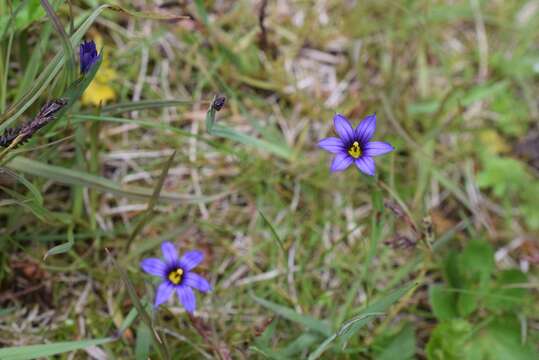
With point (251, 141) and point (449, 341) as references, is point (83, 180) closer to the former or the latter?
point (251, 141)

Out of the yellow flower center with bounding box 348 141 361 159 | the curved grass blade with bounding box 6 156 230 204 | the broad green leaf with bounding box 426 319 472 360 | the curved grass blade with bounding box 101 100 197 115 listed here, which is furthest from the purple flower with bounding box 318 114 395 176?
the broad green leaf with bounding box 426 319 472 360

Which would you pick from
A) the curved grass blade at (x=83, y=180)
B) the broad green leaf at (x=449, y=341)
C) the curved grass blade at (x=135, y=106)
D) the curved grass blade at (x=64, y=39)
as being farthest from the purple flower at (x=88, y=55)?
the broad green leaf at (x=449, y=341)

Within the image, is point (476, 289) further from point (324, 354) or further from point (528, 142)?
point (528, 142)

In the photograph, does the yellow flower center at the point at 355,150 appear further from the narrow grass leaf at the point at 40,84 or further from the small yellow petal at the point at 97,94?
the small yellow petal at the point at 97,94

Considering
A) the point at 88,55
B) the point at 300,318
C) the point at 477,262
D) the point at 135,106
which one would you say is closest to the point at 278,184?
the point at 300,318

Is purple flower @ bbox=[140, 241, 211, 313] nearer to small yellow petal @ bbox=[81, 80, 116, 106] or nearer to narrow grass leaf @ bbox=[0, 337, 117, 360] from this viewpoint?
narrow grass leaf @ bbox=[0, 337, 117, 360]

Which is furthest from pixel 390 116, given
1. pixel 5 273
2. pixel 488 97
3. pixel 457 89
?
pixel 5 273
